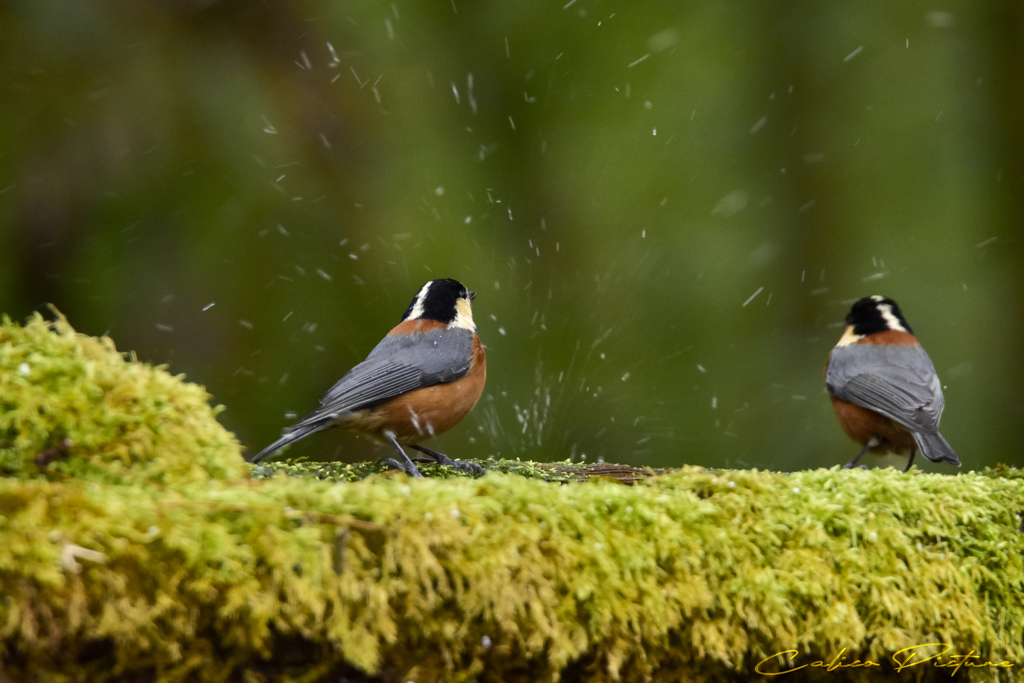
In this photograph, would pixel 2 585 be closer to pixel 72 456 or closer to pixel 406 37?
pixel 72 456

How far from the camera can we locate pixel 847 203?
5918 mm

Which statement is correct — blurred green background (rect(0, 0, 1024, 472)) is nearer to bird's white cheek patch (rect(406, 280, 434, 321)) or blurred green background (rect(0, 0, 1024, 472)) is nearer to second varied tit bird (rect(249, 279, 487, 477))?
bird's white cheek patch (rect(406, 280, 434, 321))

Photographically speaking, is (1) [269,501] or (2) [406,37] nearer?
(1) [269,501]

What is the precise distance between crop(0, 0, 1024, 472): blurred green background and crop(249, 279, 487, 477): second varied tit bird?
1.85 meters

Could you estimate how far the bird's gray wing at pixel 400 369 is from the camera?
10.3 ft

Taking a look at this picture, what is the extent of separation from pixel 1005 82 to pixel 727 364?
2760 mm

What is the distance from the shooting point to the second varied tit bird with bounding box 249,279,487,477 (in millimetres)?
3129

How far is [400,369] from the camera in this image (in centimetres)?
324

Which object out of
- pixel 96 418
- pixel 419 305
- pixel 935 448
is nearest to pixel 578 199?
pixel 419 305

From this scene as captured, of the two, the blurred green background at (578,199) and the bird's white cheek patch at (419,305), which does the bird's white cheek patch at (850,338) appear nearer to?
the blurred green background at (578,199)

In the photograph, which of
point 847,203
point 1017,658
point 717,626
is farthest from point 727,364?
point 717,626

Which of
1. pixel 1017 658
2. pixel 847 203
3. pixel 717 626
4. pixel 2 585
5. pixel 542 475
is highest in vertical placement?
pixel 847 203

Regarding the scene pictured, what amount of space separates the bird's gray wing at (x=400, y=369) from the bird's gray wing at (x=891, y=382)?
71.8 inches

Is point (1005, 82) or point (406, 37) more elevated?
point (406, 37)
